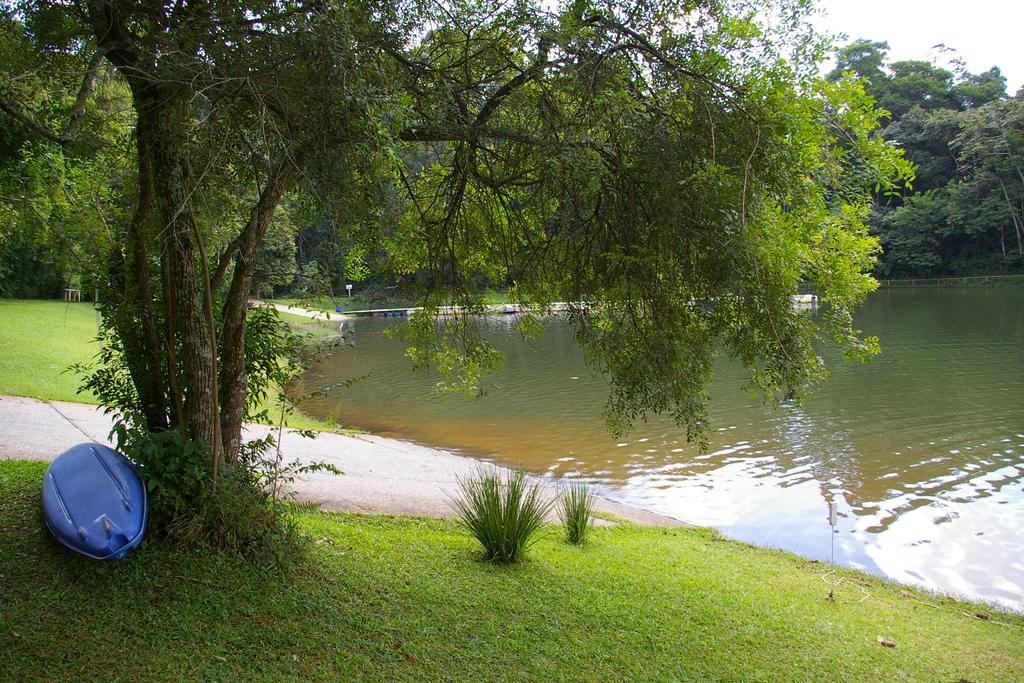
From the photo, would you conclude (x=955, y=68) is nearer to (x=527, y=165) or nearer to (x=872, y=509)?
(x=872, y=509)

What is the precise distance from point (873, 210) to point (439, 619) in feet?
146

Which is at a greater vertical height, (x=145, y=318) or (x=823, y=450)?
(x=145, y=318)

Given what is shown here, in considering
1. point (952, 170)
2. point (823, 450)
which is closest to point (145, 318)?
point (823, 450)

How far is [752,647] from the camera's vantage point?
15.9ft

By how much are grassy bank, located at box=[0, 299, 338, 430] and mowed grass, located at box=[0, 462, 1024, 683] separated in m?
3.43

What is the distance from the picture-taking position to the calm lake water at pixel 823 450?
28.1 ft

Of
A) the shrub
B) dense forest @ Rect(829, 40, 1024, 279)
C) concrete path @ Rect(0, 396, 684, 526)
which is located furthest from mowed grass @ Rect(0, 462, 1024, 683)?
dense forest @ Rect(829, 40, 1024, 279)

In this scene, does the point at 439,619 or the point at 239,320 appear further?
the point at 239,320

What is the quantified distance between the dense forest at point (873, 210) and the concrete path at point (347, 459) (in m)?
2.21

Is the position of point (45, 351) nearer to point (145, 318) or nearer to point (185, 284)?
point (145, 318)

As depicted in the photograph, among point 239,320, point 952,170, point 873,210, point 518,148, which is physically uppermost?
point 952,170

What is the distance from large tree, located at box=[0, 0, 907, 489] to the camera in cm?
412

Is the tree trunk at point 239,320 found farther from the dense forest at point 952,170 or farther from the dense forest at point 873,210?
the dense forest at point 952,170

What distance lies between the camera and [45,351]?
17438 mm
